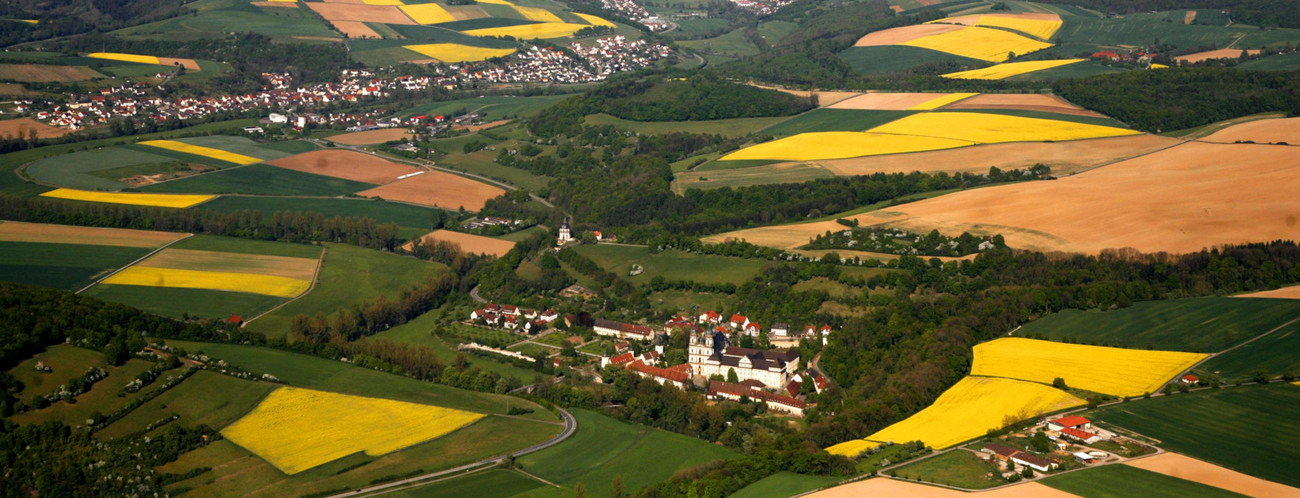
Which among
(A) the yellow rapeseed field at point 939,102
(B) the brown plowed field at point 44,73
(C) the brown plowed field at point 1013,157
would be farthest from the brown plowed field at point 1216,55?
(B) the brown plowed field at point 44,73

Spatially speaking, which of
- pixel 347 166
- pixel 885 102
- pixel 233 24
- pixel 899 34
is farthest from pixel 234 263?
pixel 899 34


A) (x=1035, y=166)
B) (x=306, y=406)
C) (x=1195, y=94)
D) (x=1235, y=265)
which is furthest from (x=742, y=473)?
(x=1195, y=94)

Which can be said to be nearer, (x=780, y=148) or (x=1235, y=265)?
(x=1235, y=265)

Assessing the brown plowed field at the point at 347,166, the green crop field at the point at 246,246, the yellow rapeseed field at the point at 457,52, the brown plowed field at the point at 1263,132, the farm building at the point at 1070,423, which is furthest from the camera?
the yellow rapeseed field at the point at 457,52

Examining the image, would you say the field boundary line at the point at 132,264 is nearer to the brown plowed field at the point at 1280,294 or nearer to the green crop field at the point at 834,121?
the green crop field at the point at 834,121

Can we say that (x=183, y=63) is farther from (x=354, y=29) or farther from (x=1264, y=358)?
(x=1264, y=358)

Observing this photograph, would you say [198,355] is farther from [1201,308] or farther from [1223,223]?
[1223,223]
